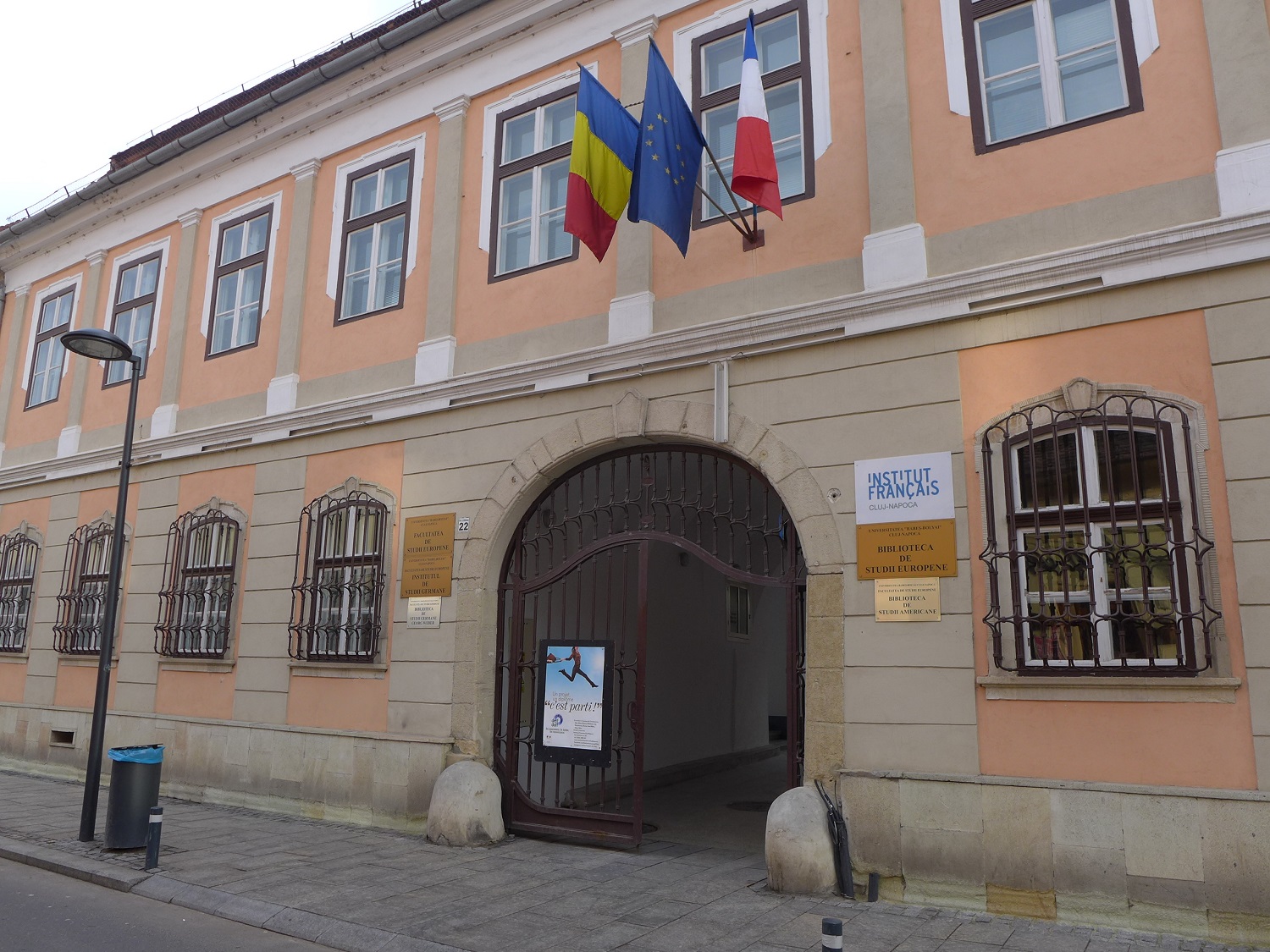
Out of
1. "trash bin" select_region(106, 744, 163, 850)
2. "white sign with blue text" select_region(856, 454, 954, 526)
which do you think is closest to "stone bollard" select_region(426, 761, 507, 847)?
"trash bin" select_region(106, 744, 163, 850)

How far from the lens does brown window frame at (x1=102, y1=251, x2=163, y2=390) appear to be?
13859mm

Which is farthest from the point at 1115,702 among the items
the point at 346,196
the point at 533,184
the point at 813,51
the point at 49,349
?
the point at 49,349

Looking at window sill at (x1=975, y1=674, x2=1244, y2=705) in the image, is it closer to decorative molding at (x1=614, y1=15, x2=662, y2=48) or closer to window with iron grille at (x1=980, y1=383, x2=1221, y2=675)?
window with iron grille at (x1=980, y1=383, x2=1221, y2=675)

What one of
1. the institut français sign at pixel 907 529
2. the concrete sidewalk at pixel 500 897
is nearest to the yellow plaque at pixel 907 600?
the institut français sign at pixel 907 529

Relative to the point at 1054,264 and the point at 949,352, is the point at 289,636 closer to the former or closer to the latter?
the point at 949,352

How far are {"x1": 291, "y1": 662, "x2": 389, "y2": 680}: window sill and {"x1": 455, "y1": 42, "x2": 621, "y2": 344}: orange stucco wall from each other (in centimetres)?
354

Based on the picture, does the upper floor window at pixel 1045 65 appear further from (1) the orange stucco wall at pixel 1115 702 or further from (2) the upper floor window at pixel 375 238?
(2) the upper floor window at pixel 375 238

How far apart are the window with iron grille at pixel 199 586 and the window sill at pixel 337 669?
1.38m

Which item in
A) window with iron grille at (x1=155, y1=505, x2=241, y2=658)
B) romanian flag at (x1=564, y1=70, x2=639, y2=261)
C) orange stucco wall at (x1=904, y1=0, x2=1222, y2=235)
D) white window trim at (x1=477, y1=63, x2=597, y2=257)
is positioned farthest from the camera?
window with iron grille at (x1=155, y1=505, x2=241, y2=658)

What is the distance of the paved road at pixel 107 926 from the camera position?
19.6 feet

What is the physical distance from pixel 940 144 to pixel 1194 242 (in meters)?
2.09

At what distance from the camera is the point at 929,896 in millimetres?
6629

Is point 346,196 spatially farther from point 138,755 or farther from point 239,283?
point 138,755

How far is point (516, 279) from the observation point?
32.9 feet
